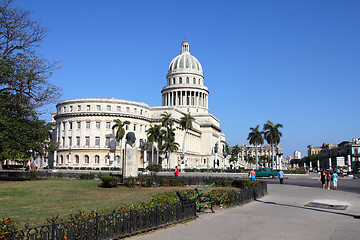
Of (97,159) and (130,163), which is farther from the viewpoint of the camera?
(97,159)

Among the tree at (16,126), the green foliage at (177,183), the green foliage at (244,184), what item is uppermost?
the tree at (16,126)

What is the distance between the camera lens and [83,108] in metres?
83.9

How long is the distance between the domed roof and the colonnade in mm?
7682

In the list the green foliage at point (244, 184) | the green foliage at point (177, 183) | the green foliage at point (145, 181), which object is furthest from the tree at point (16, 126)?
the green foliage at point (244, 184)

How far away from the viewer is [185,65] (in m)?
125

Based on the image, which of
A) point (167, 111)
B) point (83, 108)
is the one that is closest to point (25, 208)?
point (83, 108)

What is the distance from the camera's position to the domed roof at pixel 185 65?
122881 millimetres

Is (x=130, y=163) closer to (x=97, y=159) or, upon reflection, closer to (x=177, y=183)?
(x=177, y=183)

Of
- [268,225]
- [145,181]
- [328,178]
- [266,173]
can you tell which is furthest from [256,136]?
[268,225]

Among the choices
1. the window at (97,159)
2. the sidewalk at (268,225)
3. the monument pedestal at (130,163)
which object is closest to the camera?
the sidewalk at (268,225)

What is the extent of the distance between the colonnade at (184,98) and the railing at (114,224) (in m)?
107

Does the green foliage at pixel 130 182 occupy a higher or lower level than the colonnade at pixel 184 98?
lower

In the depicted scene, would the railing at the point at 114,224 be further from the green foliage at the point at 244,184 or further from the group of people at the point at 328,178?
the group of people at the point at 328,178

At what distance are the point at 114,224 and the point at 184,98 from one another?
4384 inches
